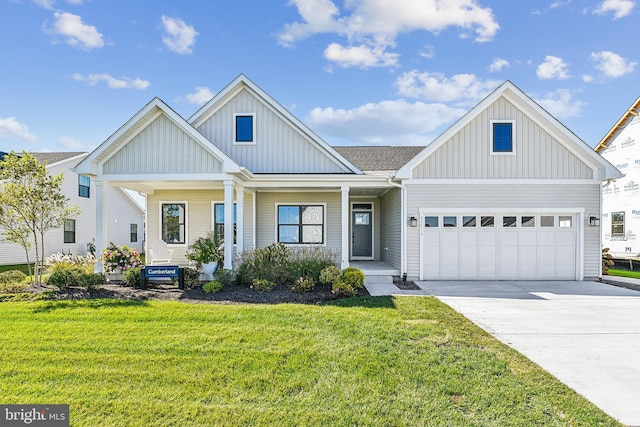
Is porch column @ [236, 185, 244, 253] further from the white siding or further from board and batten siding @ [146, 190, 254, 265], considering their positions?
the white siding

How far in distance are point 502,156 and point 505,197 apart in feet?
4.16

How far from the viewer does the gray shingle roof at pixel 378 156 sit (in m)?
13.9

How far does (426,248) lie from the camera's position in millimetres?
10984

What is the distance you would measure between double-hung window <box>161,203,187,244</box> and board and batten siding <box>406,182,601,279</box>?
8291mm

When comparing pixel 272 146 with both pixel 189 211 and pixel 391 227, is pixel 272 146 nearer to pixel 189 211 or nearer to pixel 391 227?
pixel 189 211

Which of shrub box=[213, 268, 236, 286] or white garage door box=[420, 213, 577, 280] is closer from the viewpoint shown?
shrub box=[213, 268, 236, 286]

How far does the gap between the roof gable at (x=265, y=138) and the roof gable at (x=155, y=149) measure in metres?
2.54

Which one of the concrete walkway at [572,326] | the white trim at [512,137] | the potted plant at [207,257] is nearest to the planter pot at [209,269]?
the potted plant at [207,257]

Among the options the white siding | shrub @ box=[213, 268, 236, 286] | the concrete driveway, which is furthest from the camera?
the white siding

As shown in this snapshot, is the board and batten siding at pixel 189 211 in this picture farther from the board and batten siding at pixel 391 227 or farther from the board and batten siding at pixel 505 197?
the board and batten siding at pixel 505 197

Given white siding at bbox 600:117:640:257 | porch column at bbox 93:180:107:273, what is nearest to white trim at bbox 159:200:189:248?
porch column at bbox 93:180:107:273

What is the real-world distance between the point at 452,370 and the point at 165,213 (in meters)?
12.0

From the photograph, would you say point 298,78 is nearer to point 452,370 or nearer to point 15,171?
point 15,171

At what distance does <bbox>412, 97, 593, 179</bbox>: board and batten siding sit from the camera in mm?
10969
